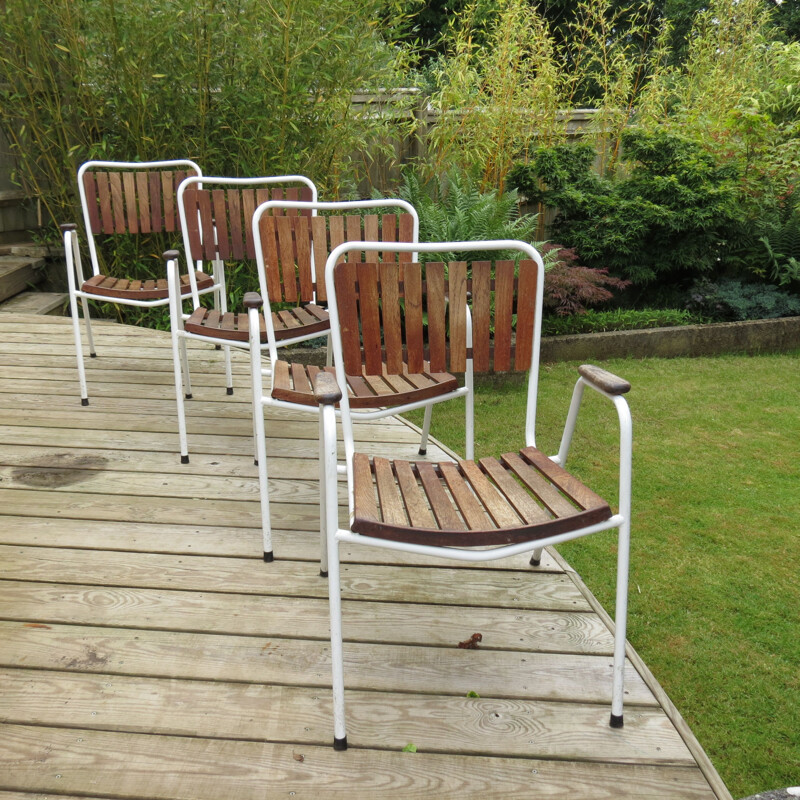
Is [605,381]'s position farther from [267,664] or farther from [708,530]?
[708,530]

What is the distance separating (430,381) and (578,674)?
2.98 feet

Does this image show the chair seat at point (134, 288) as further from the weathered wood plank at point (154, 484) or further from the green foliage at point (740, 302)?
the green foliage at point (740, 302)

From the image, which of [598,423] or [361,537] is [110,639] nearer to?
[361,537]

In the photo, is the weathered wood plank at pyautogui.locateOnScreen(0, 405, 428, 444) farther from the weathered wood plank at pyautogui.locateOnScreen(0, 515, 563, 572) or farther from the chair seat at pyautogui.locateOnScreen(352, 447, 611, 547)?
the chair seat at pyautogui.locateOnScreen(352, 447, 611, 547)

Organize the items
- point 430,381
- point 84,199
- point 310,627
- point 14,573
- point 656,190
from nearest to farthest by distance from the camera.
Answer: point 310,627, point 14,573, point 430,381, point 84,199, point 656,190

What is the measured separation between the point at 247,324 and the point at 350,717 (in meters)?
1.52

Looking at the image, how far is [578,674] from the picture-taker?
5.68ft

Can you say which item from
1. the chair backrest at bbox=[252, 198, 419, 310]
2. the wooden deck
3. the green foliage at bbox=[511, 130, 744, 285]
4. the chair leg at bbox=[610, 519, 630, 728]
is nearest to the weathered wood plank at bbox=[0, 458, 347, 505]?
the wooden deck

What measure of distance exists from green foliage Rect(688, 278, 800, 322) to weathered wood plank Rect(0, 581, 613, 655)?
3755 millimetres

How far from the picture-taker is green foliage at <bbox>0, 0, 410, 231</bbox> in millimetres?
4109

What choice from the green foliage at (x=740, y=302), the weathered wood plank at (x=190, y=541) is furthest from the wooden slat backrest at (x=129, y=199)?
the green foliage at (x=740, y=302)

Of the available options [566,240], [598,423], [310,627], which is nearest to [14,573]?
[310,627]

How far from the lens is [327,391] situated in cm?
155

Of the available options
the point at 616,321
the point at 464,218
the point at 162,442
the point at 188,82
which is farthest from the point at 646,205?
the point at 162,442
